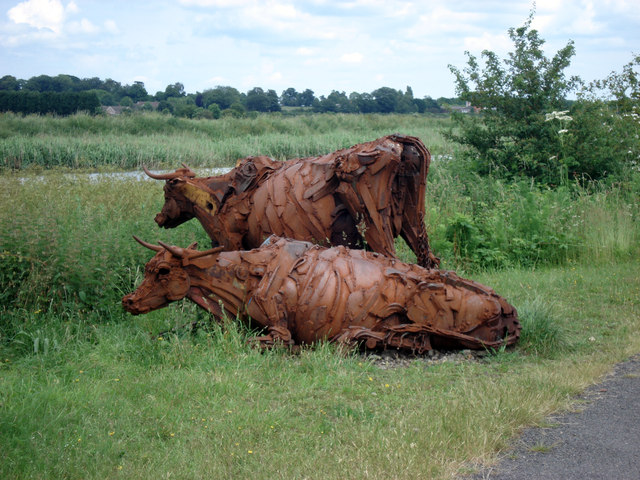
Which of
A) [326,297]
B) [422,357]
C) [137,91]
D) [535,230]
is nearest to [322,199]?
[326,297]

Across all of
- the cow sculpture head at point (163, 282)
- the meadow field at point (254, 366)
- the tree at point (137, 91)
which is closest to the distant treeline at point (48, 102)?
the tree at point (137, 91)

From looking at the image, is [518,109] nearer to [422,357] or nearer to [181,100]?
[422,357]

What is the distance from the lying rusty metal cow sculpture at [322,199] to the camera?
6.55m

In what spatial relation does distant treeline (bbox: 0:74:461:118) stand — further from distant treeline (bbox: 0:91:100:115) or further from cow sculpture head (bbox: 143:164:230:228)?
cow sculpture head (bbox: 143:164:230:228)

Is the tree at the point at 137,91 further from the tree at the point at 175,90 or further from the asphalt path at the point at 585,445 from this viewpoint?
the asphalt path at the point at 585,445

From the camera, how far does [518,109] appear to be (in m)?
14.5

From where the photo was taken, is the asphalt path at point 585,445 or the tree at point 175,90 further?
the tree at point 175,90

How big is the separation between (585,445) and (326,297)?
2382 millimetres

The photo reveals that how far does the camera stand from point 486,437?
12.9 feet

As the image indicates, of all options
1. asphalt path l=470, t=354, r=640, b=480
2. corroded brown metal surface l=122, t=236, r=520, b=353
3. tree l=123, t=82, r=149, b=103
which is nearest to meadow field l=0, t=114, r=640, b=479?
asphalt path l=470, t=354, r=640, b=480

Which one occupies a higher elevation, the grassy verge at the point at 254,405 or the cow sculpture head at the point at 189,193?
the cow sculpture head at the point at 189,193

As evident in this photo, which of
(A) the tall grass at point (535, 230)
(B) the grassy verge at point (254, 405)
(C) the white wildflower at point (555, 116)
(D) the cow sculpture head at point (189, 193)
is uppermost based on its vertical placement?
(C) the white wildflower at point (555, 116)

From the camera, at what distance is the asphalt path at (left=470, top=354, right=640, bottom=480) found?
12.0ft

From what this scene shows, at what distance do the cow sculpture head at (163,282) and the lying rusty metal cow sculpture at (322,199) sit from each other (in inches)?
59.6
